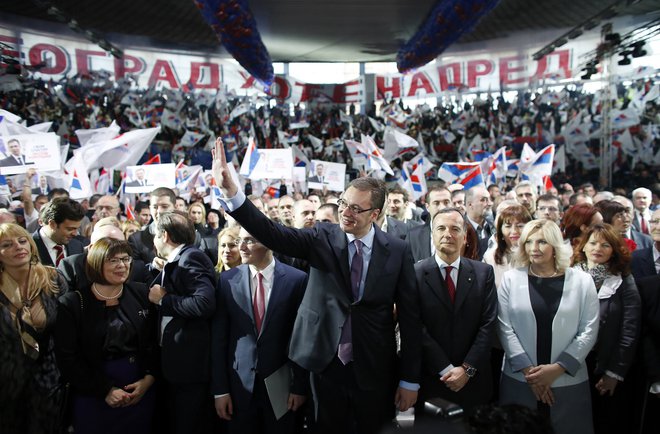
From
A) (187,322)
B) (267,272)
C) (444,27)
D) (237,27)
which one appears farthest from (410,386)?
(444,27)

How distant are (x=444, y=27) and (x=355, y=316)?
32.5ft

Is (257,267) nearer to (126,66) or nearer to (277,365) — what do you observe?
(277,365)

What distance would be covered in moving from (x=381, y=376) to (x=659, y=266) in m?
2.35

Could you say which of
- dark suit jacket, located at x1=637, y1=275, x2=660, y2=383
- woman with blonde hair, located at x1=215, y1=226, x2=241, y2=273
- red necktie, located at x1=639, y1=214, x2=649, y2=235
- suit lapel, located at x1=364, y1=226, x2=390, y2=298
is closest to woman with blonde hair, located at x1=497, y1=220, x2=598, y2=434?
dark suit jacket, located at x1=637, y1=275, x2=660, y2=383

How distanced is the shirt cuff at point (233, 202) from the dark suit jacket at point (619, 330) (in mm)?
2235

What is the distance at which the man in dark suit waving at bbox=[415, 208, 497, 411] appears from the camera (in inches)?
118

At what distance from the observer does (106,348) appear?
3.01 meters

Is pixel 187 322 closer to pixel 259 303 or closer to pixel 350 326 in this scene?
pixel 259 303

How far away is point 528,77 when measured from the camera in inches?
704

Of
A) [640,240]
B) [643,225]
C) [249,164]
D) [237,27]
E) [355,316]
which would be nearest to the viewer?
[355,316]

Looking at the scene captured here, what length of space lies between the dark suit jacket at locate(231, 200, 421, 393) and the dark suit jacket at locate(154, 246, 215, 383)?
1.84ft

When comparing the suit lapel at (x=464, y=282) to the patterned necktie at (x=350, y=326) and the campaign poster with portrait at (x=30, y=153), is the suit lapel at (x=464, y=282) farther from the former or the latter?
the campaign poster with portrait at (x=30, y=153)

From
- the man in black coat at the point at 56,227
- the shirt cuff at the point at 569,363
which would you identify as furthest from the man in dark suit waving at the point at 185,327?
the shirt cuff at the point at 569,363

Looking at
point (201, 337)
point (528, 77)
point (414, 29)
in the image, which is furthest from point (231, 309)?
point (528, 77)
